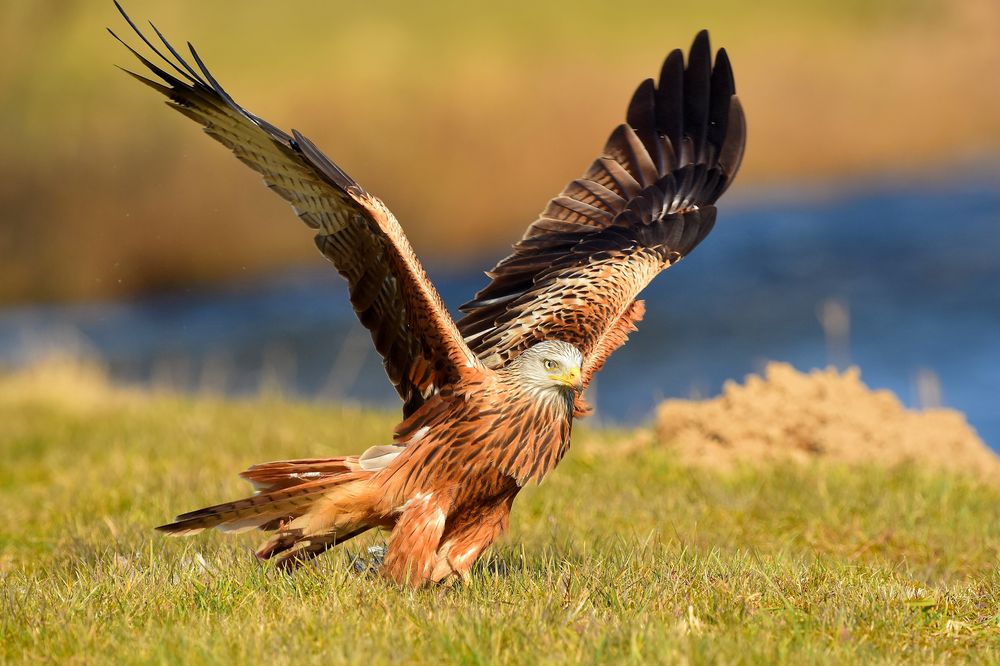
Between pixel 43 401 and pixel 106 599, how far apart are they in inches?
309

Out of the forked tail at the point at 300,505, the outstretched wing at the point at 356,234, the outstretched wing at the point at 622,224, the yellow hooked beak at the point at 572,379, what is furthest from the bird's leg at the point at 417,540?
the outstretched wing at the point at 622,224

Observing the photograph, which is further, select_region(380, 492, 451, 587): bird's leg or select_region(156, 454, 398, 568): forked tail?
select_region(156, 454, 398, 568): forked tail

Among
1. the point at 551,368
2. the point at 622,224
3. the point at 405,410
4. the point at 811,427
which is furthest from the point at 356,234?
the point at 811,427

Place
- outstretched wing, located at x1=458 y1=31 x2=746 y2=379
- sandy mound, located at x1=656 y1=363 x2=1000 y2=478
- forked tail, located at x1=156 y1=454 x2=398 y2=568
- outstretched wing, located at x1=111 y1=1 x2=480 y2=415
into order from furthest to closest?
sandy mound, located at x1=656 y1=363 x2=1000 y2=478, outstretched wing, located at x1=458 y1=31 x2=746 y2=379, forked tail, located at x1=156 y1=454 x2=398 y2=568, outstretched wing, located at x1=111 y1=1 x2=480 y2=415

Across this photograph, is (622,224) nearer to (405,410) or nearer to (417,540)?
(405,410)

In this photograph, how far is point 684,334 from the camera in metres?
22.4

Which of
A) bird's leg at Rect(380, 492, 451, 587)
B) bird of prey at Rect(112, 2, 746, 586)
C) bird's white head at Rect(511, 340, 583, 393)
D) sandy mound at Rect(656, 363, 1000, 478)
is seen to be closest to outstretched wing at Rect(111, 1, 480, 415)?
bird of prey at Rect(112, 2, 746, 586)

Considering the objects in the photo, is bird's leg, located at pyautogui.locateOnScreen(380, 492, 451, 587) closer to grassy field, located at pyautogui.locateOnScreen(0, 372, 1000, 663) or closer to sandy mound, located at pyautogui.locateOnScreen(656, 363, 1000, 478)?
grassy field, located at pyautogui.locateOnScreen(0, 372, 1000, 663)

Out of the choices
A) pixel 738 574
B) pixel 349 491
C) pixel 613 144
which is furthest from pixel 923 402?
pixel 349 491

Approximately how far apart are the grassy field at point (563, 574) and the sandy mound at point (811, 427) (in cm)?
33

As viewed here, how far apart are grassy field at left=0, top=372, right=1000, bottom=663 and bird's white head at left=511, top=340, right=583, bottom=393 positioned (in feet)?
2.50

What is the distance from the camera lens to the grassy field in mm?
Result: 4043

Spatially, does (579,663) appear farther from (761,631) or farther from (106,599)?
(106,599)

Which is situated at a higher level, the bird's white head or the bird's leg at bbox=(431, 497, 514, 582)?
the bird's white head
